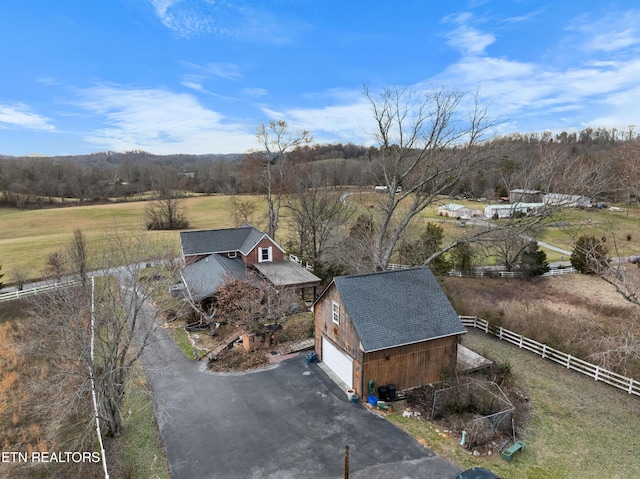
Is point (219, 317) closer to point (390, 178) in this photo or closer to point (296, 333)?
point (296, 333)

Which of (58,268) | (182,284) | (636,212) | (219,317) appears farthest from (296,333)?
(636,212)

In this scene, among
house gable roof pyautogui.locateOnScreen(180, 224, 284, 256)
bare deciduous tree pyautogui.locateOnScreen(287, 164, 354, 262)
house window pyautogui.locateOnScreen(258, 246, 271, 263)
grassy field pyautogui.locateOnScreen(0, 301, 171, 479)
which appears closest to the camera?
grassy field pyautogui.locateOnScreen(0, 301, 171, 479)

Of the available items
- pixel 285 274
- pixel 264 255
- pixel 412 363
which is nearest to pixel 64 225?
pixel 264 255

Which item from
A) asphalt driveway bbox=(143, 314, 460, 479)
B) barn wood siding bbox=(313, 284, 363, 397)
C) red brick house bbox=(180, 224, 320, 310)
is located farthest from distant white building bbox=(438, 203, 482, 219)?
asphalt driveway bbox=(143, 314, 460, 479)

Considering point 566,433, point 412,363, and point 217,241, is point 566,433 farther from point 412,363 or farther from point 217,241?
point 217,241

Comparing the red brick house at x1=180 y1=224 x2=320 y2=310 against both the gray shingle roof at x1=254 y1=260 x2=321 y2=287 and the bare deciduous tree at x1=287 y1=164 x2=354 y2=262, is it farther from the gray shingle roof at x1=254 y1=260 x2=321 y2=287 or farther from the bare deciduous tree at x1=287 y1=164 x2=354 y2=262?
the bare deciduous tree at x1=287 y1=164 x2=354 y2=262

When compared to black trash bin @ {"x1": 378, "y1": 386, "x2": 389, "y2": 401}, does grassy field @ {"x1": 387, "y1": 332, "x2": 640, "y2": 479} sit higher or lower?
lower

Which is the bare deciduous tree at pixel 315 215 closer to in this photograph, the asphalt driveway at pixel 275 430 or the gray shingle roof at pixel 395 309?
the gray shingle roof at pixel 395 309
